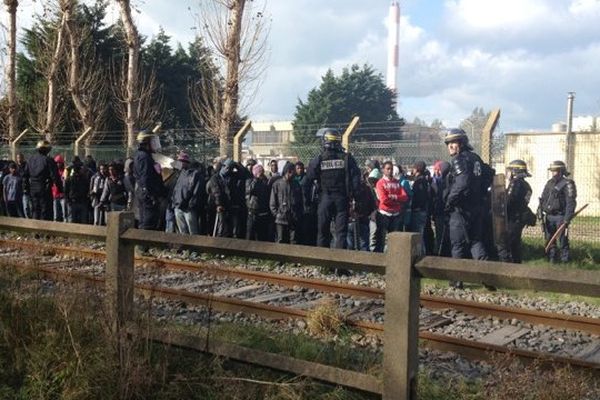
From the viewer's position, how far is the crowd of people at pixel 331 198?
357 inches

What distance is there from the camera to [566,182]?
1145 cm

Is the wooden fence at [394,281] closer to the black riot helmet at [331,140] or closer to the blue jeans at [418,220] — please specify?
the black riot helmet at [331,140]

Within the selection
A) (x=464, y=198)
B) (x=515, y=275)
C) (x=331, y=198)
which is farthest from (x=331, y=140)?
(x=515, y=275)

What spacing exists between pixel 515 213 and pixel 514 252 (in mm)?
591

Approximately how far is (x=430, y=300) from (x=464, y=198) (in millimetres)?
1846

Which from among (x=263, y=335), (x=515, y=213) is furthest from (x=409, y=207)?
(x=263, y=335)

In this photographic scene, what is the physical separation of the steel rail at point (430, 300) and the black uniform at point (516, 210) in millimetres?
3155

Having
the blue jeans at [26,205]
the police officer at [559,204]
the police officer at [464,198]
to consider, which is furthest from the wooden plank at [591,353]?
the blue jeans at [26,205]

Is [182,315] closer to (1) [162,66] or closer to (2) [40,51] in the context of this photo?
(2) [40,51]

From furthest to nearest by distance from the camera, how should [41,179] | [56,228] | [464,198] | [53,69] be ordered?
[53,69] → [41,179] → [464,198] → [56,228]

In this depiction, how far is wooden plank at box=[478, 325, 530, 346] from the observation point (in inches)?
243

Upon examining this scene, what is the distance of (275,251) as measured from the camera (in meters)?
3.86

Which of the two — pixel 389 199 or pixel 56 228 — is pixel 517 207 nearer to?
pixel 389 199

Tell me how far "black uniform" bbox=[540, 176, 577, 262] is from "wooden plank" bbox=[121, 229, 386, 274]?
27.9ft
